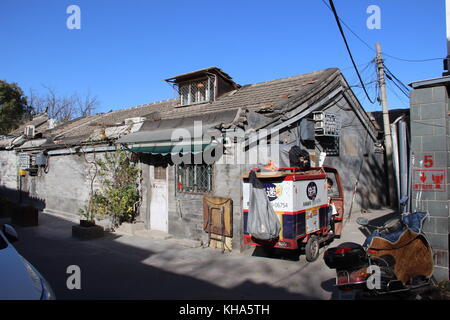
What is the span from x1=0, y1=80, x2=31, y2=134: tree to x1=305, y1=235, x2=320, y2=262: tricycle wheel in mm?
32565

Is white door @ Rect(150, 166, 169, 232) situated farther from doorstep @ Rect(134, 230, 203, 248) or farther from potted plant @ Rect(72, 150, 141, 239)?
potted plant @ Rect(72, 150, 141, 239)

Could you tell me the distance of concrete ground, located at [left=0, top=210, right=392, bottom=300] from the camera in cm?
563

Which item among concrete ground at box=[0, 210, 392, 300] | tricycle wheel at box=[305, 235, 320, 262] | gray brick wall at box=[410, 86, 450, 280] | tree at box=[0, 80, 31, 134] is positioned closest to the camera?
concrete ground at box=[0, 210, 392, 300]

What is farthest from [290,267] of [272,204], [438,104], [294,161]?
[438,104]

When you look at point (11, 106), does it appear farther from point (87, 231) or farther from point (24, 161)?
point (87, 231)

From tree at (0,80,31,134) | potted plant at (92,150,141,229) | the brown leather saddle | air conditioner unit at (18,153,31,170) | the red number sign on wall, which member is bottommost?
the brown leather saddle

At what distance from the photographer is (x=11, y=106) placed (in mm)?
30562

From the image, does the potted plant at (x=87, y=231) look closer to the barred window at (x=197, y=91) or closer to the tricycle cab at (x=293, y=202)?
the tricycle cab at (x=293, y=202)

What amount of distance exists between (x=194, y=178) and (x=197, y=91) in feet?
15.2

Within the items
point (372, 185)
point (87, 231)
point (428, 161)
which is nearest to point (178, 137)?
point (87, 231)

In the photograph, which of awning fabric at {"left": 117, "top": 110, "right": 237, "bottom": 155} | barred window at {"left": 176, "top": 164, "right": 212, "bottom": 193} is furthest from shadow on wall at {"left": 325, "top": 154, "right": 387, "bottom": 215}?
barred window at {"left": 176, "top": 164, "right": 212, "bottom": 193}

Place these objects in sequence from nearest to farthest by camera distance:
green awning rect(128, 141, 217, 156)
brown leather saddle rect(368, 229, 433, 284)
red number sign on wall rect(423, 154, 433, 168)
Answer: brown leather saddle rect(368, 229, 433, 284) < red number sign on wall rect(423, 154, 433, 168) < green awning rect(128, 141, 217, 156)

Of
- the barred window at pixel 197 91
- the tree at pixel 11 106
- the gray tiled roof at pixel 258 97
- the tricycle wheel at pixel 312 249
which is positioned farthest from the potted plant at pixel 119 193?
the tree at pixel 11 106

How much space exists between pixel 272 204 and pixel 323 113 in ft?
15.1
